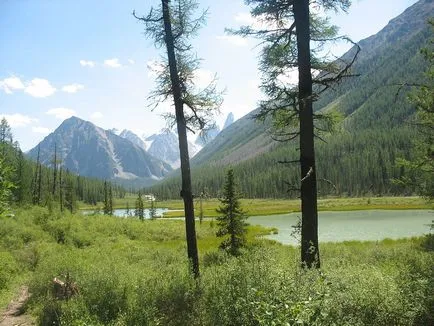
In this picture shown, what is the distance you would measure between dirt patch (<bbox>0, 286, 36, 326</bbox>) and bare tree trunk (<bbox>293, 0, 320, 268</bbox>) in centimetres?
800

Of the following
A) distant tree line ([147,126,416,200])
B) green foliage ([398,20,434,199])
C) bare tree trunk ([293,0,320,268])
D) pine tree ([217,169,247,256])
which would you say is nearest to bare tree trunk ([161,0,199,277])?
bare tree trunk ([293,0,320,268])

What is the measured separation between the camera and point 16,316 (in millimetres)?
12391

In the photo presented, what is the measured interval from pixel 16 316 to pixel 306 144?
10582 mm

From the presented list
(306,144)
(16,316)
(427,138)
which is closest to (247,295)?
(306,144)

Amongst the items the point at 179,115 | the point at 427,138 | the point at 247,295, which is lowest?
the point at 247,295

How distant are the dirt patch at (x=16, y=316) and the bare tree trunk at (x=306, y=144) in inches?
315

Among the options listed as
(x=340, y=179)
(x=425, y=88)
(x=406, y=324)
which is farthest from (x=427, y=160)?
(x=340, y=179)

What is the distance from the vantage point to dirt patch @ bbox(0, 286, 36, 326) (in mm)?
11494

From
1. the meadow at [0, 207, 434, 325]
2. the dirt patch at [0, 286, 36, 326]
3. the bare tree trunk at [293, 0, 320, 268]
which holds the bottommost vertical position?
the dirt patch at [0, 286, 36, 326]

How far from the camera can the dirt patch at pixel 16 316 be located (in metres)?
11.5

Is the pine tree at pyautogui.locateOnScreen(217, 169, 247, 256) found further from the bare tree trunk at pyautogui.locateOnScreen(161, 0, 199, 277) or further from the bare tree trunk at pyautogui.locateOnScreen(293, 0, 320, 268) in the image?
the bare tree trunk at pyautogui.locateOnScreen(293, 0, 320, 268)

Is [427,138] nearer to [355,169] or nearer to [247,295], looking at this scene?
[247,295]

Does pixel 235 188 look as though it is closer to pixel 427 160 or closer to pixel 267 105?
pixel 427 160

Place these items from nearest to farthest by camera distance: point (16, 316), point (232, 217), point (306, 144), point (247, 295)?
1. point (247, 295)
2. point (306, 144)
3. point (16, 316)
4. point (232, 217)
